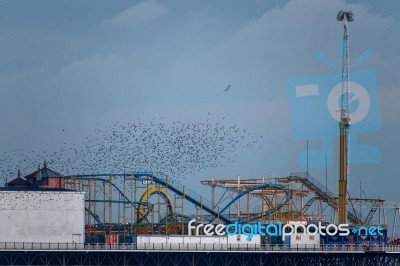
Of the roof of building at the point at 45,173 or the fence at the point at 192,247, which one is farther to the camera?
the roof of building at the point at 45,173

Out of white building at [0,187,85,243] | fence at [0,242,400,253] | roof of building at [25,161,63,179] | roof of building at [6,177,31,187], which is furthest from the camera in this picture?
roof of building at [6,177,31,187]

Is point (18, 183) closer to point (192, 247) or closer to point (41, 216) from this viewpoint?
point (41, 216)

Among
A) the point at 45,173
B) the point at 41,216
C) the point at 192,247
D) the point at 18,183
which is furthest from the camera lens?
the point at 18,183

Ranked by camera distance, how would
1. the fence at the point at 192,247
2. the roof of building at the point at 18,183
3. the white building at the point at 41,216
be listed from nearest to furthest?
the fence at the point at 192,247
the white building at the point at 41,216
the roof of building at the point at 18,183

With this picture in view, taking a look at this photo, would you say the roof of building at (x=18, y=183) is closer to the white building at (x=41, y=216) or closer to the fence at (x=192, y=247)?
the white building at (x=41, y=216)

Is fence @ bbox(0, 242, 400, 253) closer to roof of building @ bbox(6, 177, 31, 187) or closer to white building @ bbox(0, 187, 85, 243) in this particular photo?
white building @ bbox(0, 187, 85, 243)

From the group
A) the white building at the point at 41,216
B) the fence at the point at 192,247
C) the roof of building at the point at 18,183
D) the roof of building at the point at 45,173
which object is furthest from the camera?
the roof of building at the point at 18,183

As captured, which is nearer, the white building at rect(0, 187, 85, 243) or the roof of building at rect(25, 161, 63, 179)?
the white building at rect(0, 187, 85, 243)

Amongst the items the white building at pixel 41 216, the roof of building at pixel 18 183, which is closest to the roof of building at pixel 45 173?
the roof of building at pixel 18 183

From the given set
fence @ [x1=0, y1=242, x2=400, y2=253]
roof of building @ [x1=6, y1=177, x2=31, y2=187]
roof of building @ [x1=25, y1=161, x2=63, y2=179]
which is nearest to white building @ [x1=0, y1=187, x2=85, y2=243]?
fence @ [x1=0, y1=242, x2=400, y2=253]

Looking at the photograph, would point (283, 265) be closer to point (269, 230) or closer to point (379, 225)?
point (269, 230)

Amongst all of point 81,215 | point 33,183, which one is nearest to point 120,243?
point 81,215

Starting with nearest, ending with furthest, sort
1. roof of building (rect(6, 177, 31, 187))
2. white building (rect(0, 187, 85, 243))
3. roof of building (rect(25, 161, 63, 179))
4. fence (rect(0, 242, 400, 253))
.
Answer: fence (rect(0, 242, 400, 253)) < white building (rect(0, 187, 85, 243)) < roof of building (rect(25, 161, 63, 179)) < roof of building (rect(6, 177, 31, 187))

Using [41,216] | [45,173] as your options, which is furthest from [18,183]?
[41,216]
